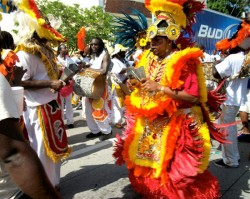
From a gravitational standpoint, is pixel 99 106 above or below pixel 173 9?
below

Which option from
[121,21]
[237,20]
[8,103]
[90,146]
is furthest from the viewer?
[237,20]

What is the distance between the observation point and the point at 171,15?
3.22 meters

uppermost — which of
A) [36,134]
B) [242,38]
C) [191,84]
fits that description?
[242,38]

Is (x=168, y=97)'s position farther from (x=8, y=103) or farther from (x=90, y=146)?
(x=90, y=146)

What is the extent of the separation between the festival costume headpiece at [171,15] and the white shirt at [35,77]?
1249 millimetres

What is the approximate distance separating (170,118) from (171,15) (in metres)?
1.01

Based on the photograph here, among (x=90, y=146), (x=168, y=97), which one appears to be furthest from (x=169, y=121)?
(x=90, y=146)

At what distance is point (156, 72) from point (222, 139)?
1046 millimetres

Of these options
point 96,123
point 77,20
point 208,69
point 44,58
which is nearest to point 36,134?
point 44,58

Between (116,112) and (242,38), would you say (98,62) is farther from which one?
(242,38)

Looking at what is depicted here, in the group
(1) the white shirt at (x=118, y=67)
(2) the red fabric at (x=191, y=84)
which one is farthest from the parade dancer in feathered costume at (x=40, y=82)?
(1) the white shirt at (x=118, y=67)

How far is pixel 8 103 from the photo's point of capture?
148 centimetres

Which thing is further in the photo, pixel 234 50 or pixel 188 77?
pixel 234 50

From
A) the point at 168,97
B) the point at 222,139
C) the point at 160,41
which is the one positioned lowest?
the point at 222,139
